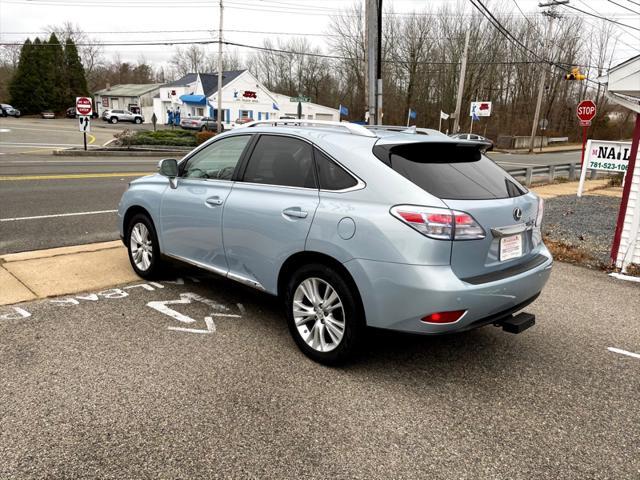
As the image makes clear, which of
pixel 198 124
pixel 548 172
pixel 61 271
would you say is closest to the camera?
pixel 61 271

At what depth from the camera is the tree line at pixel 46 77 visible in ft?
232

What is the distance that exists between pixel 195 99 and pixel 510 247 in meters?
59.5

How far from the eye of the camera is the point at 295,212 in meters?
3.71

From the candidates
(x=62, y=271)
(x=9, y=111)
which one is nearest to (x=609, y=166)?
(x=62, y=271)

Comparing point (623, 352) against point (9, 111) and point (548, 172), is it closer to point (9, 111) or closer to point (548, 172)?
point (548, 172)

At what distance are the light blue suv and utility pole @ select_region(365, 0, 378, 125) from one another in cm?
878

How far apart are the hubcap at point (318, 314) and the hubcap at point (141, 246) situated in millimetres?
2287

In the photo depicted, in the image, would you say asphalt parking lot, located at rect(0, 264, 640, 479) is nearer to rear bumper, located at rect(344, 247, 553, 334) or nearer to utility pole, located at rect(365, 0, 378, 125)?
rear bumper, located at rect(344, 247, 553, 334)

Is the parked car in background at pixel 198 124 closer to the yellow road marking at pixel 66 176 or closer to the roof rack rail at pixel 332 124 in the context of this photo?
the yellow road marking at pixel 66 176

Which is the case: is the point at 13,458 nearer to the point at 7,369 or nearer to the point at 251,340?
the point at 7,369

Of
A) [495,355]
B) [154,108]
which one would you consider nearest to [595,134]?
[154,108]

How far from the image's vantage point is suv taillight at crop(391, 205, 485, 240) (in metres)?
3.15

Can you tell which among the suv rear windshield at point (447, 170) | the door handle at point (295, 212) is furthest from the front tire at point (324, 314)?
the suv rear windshield at point (447, 170)

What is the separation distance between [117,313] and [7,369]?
Result: 1.16 metres
